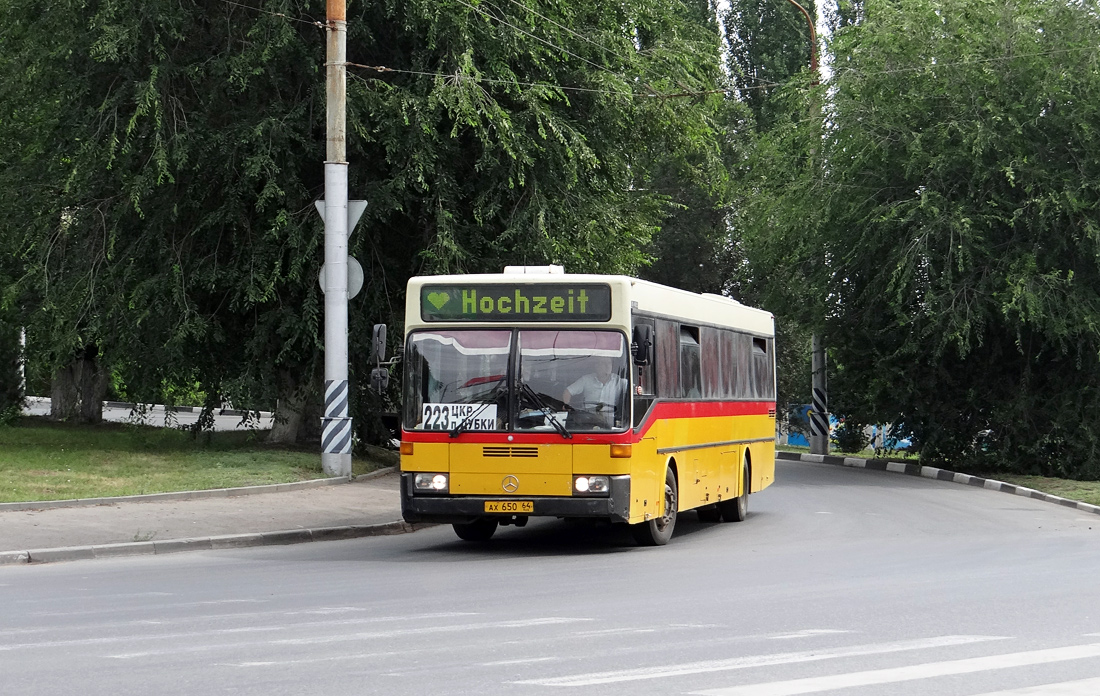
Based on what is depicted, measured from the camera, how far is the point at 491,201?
86.8 ft

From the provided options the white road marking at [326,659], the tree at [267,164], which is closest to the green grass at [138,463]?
the tree at [267,164]

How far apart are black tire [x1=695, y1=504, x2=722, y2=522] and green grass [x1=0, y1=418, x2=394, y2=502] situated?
620 cm

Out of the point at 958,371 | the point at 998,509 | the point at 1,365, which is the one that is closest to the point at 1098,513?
the point at 998,509

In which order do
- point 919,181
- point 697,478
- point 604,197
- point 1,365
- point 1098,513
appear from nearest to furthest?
point 697,478 < point 1098,513 < point 604,197 < point 919,181 < point 1,365

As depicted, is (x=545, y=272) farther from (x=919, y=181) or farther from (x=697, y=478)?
(x=919, y=181)

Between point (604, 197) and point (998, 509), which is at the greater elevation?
point (604, 197)

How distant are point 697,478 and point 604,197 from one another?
11.3 m

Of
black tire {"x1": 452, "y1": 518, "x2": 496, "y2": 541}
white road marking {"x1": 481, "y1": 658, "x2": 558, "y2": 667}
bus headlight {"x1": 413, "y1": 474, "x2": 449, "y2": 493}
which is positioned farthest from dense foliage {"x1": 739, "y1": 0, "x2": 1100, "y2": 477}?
white road marking {"x1": 481, "y1": 658, "x2": 558, "y2": 667}

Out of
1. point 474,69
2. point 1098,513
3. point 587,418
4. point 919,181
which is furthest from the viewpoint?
point 919,181

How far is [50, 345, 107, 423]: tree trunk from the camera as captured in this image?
39.3 metres

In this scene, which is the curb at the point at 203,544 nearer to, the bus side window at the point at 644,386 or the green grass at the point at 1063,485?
the bus side window at the point at 644,386

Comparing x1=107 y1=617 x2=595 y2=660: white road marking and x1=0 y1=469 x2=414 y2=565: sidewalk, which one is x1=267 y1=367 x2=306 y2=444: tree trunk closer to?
x1=0 y1=469 x2=414 y2=565: sidewalk

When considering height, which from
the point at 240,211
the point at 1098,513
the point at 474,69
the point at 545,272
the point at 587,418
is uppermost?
Result: the point at 474,69

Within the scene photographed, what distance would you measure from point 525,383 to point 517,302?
911 mm
